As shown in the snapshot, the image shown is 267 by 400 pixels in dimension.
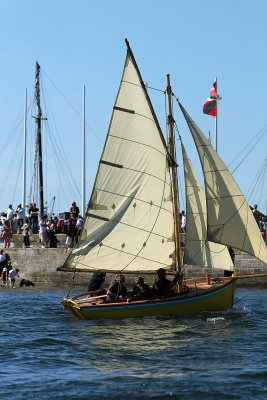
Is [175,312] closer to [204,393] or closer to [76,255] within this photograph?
[76,255]

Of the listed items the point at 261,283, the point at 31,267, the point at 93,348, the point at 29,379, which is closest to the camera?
the point at 29,379

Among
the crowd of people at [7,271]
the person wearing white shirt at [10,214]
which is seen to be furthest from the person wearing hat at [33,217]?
the crowd of people at [7,271]

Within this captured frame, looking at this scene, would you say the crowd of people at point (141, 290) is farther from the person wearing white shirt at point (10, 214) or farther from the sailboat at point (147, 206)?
the person wearing white shirt at point (10, 214)

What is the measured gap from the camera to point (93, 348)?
27.6 meters

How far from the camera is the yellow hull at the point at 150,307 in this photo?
33.6 metres

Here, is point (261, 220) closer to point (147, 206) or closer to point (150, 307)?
point (147, 206)

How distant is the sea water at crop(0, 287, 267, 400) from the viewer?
21.7 meters

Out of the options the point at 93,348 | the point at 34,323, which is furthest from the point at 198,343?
the point at 34,323

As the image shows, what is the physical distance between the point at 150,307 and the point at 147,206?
12.7ft

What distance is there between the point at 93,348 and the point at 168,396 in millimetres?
6830

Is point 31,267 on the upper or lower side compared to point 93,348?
upper

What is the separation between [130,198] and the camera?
35.4 metres

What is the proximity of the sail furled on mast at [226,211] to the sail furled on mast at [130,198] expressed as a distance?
1.74m

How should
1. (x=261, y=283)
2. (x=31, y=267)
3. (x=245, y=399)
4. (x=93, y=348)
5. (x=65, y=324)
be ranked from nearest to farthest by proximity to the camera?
(x=245, y=399)
(x=93, y=348)
(x=65, y=324)
(x=261, y=283)
(x=31, y=267)
